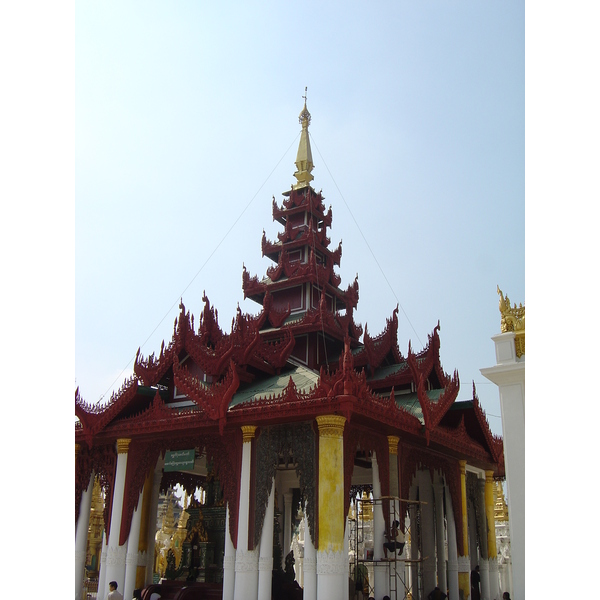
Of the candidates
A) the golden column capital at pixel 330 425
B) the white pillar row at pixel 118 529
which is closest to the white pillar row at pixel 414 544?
the golden column capital at pixel 330 425

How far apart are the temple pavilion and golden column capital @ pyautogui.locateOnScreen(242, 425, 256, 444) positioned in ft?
0.11

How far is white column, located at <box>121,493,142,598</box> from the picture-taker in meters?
15.6

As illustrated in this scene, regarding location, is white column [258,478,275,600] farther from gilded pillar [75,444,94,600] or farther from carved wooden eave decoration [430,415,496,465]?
gilded pillar [75,444,94,600]

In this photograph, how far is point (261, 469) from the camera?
48.2 ft

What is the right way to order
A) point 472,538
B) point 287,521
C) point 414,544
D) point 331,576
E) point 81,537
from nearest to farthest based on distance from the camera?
point 331,576 < point 81,537 < point 414,544 < point 472,538 < point 287,521

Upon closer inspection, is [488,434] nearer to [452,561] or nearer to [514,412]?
[452,561]

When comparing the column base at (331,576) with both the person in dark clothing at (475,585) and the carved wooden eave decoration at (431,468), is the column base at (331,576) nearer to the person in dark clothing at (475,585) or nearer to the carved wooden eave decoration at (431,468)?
the carved wooden eave decoration at (431,468)

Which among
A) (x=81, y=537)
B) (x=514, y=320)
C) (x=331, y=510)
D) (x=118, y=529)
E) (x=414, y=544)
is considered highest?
(x=514, y=320)

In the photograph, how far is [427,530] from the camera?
63.8ft

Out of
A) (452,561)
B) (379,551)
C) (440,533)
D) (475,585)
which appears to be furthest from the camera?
(475,585)

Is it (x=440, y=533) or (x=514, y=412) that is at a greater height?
(x=514, y=412)

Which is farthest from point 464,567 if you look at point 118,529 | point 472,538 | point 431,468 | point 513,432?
point 118,529

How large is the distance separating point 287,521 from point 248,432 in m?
8.07

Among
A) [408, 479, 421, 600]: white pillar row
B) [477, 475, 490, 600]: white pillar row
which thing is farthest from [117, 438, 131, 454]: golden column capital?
[477, 475, 490, 600]: white pillar row
